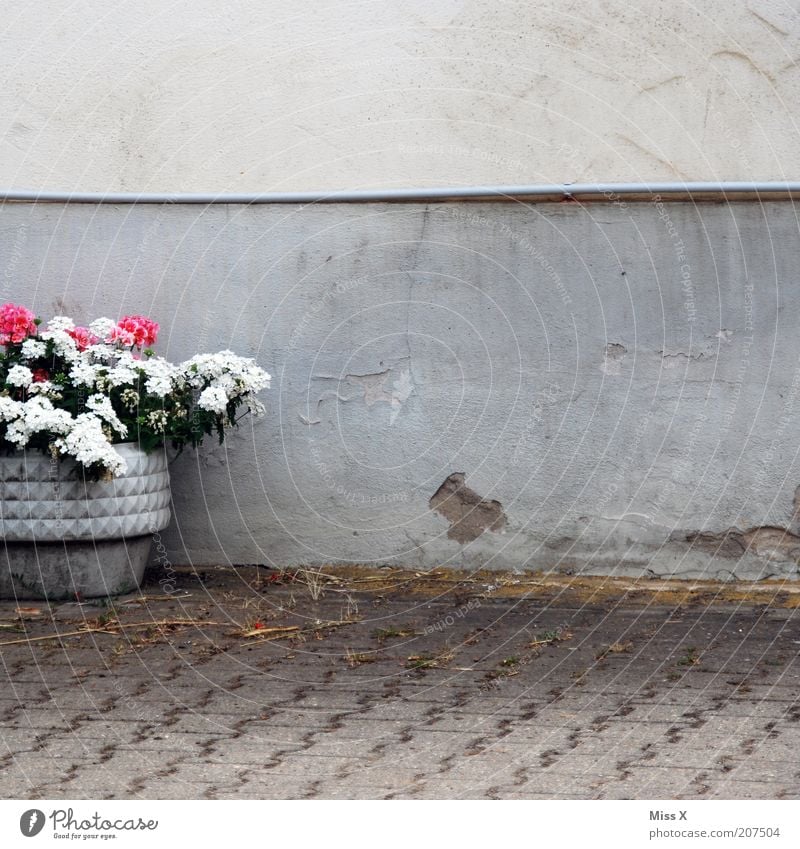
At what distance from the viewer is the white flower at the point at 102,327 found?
4.89m

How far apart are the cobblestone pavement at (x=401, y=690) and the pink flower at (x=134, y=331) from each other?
1.02m

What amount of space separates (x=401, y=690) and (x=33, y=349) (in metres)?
2.07

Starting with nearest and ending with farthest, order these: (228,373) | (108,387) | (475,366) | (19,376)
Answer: (19,376) → (108,387) → (228,373) → (475,366)

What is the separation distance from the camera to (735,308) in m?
4.92

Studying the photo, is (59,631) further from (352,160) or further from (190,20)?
(190,20)

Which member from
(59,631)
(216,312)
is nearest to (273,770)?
(59,631)

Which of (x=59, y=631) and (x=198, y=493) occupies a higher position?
(x=198, y=493)

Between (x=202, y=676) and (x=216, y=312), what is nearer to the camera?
(x=202, y=676)

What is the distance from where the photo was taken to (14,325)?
4793 mm

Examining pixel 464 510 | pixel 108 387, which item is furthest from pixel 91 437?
pixel 464 510

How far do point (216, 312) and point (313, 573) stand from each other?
1.18m

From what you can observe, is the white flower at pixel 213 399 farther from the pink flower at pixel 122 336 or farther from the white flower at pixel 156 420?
the pink flower at pixel 122 336

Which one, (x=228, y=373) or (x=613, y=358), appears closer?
(x=228, y=373)

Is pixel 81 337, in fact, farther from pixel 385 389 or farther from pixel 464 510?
pixel 464 510
